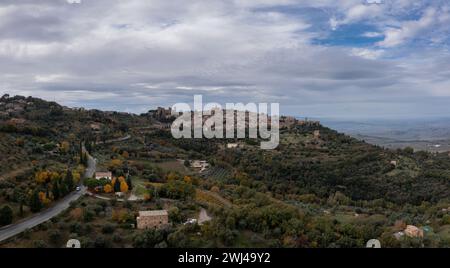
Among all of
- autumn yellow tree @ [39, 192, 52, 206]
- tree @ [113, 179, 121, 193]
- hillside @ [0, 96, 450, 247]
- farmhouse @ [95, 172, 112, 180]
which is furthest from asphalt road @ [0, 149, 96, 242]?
farmhouse @ [95, 172, 112, 180]

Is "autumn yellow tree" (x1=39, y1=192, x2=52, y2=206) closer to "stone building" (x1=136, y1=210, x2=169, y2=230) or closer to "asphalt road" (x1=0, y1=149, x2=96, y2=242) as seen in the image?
"asphalt road" (x1=0, y1=149, x2=96, y2=242)

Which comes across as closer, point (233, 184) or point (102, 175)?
point (102, 175)

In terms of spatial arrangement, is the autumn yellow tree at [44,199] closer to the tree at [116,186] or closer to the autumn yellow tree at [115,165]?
the tree at [116,186]

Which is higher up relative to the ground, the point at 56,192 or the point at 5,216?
the point at 56,192

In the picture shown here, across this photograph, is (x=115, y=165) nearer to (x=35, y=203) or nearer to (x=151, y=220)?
(x=35, y=203)

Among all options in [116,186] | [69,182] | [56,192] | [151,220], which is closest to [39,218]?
[56,192]
